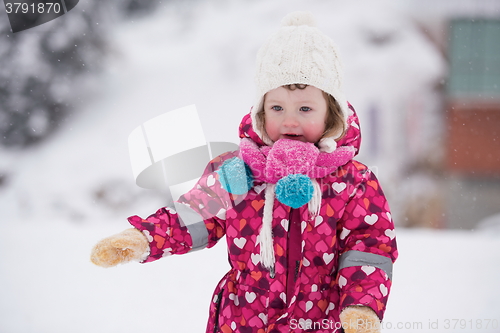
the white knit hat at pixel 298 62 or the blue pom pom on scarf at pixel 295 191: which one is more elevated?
the white knit hat at pixel 298 62

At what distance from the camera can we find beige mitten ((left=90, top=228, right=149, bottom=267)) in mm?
766

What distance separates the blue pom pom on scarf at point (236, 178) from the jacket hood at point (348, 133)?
0.21 ft

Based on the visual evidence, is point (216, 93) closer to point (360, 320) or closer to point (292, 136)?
point (292, 136)

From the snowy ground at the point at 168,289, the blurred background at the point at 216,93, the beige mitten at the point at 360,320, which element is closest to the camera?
the beige mitten at the point at 360,320

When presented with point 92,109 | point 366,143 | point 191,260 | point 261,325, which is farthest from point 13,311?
point 366,143

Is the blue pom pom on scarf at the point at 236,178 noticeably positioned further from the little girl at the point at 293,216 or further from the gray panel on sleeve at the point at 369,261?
the gray panel on sleeve at the point at 369,261

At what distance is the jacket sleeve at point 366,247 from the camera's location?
763 mm

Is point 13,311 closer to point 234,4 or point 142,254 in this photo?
point 142,254

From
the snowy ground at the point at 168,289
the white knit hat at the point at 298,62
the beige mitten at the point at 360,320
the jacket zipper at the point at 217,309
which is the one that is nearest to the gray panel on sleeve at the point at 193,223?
the jacket zipper at the point at 217,309

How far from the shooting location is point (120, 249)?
790mm

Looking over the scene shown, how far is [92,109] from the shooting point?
3.30 meters

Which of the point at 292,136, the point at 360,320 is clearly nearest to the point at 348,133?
the point at 292,136

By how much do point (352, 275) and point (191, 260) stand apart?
4.10 feet

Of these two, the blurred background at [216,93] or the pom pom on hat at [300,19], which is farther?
the blurred background at [216,93]
